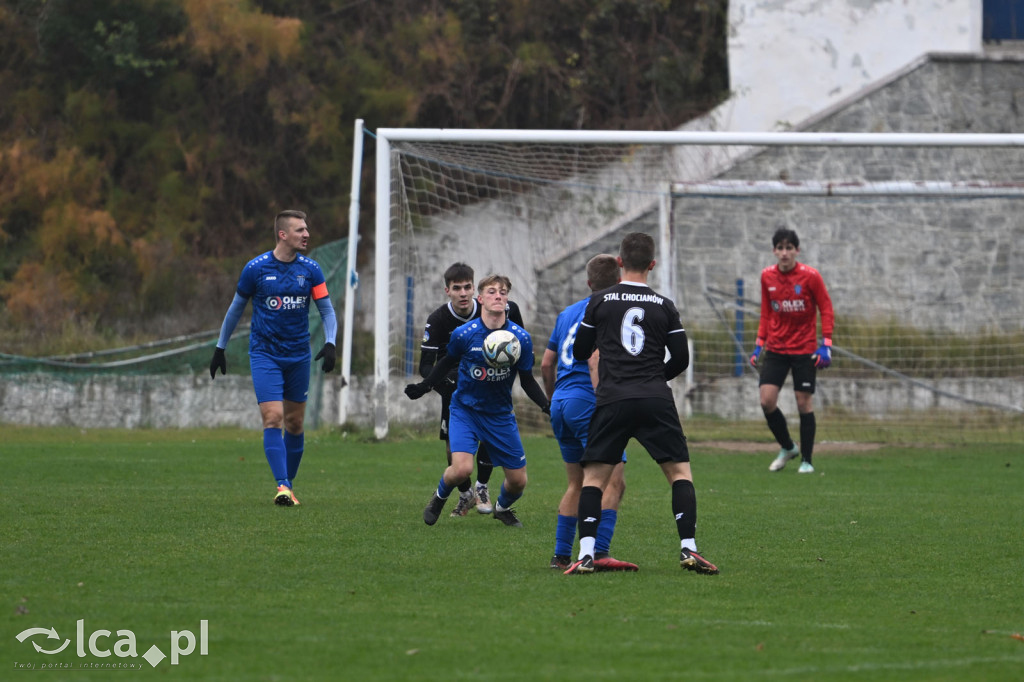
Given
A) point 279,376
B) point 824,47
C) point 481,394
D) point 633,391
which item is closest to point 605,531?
point 633,391

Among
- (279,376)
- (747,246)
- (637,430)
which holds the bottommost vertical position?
(637,430)

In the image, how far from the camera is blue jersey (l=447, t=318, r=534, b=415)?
8008mm

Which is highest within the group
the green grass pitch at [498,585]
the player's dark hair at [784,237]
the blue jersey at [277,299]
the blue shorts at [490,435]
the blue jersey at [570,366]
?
the player's dark hair at [784,237]

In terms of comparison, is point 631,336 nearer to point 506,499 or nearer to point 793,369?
point 506,499

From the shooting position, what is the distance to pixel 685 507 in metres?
6.48

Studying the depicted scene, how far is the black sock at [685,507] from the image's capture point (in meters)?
6.48

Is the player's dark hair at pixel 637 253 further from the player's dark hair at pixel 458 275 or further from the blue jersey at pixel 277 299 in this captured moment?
the blue jersey at pixel 277 299

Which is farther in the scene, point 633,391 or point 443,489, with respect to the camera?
point 443,489

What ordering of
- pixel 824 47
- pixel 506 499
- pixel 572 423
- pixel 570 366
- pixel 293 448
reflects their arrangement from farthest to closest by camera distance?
1. pixel 824 47
2. pixel 293 448
3. pixel 506 499
4. pixel 570 366
5. pixel 572 423

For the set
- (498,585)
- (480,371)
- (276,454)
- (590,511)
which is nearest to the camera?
(498,585)

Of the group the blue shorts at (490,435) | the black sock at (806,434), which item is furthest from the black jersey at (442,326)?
the black sock at (806,434)

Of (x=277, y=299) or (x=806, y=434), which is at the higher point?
(x=277, y=299)

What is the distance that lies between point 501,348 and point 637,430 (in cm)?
146

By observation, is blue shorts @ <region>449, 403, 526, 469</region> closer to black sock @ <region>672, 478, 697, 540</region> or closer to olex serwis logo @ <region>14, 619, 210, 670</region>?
black sock @ <region>672, 478, 697, 540</region>
